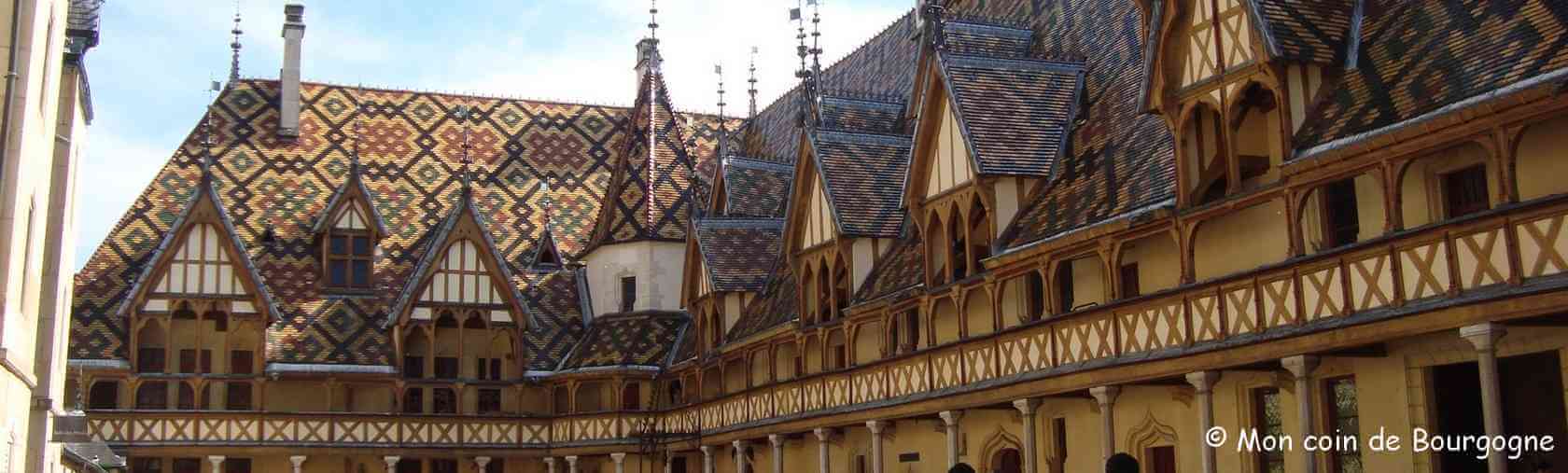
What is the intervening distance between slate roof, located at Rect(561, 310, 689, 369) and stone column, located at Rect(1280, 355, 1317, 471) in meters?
22.8

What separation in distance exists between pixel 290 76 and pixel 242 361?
830 centimetres

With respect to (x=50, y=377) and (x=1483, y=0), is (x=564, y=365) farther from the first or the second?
(x=1483, y=0)

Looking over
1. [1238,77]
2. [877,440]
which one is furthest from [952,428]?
[1238,77]

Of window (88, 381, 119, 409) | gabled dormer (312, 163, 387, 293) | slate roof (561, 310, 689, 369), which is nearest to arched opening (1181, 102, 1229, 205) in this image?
slate roof (561, 310, 689, 369)

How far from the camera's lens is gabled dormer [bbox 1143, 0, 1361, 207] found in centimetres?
1761

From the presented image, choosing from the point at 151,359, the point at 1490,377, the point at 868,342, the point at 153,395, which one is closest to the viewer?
the point at 1490,377

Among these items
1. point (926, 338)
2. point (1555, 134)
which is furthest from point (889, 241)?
point (1555, 134)

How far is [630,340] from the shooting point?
126ft

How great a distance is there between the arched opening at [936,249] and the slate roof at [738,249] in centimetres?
904

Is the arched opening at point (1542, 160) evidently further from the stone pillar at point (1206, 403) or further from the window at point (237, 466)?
the window at point (237, 466)

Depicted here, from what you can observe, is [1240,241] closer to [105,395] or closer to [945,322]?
[945,322]

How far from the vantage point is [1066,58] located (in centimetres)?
2483

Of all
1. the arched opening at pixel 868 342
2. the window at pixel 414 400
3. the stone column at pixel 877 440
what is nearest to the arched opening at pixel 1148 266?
the stone column at pixel 877 440

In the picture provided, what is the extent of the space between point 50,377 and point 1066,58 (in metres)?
14.1
